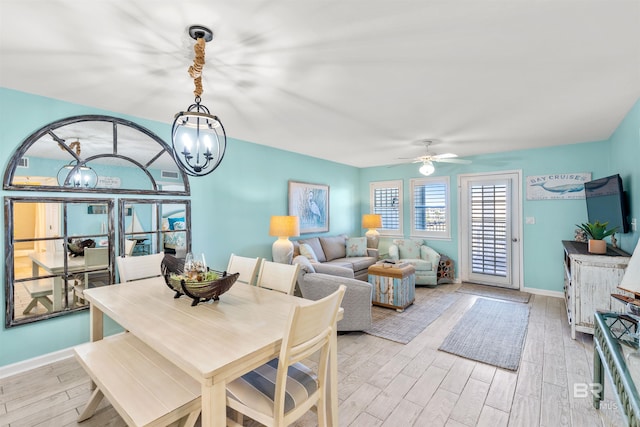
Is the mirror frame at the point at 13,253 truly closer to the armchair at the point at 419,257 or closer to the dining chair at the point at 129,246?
the dining chair at the point at 129,246

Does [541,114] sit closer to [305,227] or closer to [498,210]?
[498,210]

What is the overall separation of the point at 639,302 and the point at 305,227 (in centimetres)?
432

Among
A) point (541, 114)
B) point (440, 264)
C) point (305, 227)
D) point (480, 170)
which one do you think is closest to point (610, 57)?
point (541, 114)

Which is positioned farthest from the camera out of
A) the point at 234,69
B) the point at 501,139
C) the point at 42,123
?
the point at 501,139

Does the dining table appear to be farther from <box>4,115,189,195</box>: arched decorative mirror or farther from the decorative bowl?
the decorative bowl

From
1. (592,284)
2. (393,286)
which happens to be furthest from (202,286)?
(592,284)

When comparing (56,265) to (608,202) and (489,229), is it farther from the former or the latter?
(489,229)

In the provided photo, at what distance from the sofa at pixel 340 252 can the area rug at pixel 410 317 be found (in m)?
0.97

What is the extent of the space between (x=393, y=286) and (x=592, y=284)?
205cm

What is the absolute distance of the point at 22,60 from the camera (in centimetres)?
204

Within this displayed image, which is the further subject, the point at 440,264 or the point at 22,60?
the point at 440,264

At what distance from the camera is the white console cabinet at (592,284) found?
286cm

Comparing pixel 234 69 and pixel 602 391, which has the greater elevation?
pixel 234 69

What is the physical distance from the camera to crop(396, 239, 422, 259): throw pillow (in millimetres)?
5688
